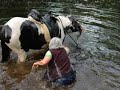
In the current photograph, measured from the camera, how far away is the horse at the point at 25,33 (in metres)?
7.92

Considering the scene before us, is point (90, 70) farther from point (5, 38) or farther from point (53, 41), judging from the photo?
point (5, 38)

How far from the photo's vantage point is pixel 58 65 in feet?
24.0

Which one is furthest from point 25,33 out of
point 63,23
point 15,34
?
point 63,23

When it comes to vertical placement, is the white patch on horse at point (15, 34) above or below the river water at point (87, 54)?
above

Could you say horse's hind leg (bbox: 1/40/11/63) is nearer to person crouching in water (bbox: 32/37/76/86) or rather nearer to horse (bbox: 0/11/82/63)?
horse (bbox: 0/11/82/63)

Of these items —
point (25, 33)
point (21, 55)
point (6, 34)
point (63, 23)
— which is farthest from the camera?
point (63, 23)

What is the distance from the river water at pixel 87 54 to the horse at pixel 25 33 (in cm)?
59

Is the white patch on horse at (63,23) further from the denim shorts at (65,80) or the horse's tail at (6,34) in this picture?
the denim shorts at (65,80)

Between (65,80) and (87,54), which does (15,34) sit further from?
(87,54)

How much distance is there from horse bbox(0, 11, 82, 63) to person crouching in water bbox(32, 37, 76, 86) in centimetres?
110

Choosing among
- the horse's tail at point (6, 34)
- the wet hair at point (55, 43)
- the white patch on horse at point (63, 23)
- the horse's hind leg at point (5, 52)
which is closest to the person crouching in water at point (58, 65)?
the wet hair at point (55, 43)

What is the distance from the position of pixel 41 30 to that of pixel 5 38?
115cm

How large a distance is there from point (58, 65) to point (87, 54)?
263 centimetres

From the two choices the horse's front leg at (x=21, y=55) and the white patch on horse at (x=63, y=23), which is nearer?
the horse's front leg at (x=21, y=55)
